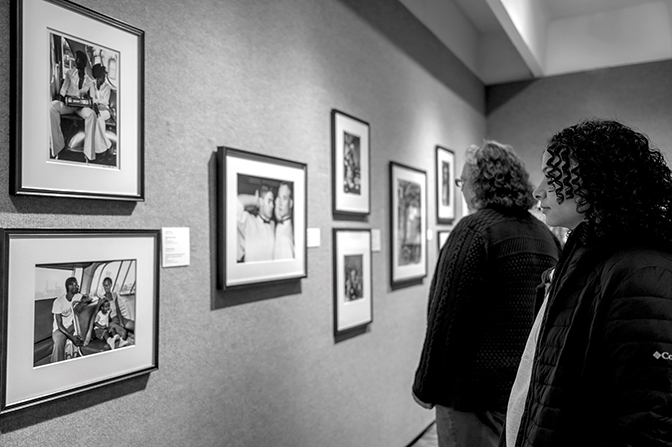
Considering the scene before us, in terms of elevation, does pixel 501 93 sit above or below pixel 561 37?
below

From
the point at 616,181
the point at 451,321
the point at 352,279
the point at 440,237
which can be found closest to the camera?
the point at 616,181

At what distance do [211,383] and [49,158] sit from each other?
1068mm

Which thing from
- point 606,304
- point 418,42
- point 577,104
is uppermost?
point 418,42

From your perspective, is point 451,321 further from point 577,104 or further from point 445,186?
point 577,104

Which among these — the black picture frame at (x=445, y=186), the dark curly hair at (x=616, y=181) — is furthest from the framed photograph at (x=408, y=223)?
the dark curly hair at (x=616, y=181)

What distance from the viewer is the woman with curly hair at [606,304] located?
3.68 ft

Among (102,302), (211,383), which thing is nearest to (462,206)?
(211,383)

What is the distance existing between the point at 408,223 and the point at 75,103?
2853 mm

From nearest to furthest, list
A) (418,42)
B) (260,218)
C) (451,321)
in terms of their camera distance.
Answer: (451,321) < (260,218) < (418,42)

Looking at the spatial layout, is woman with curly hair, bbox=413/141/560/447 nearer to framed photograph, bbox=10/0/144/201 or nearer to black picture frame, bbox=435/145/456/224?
framed photograph, bbox=10/0/144/201

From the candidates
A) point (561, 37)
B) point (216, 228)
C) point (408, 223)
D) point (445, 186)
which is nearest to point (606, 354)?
point (216, 228)

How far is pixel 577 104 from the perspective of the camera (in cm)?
628

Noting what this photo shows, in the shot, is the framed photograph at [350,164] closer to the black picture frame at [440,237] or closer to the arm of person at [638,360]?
the black picture frame at [440,237]

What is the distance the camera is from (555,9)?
6000 mm
